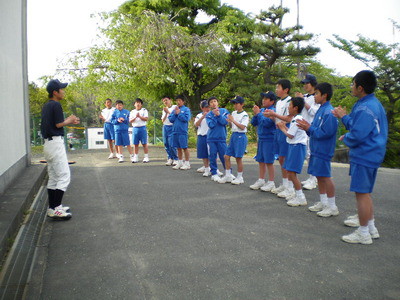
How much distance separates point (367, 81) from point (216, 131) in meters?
3.89

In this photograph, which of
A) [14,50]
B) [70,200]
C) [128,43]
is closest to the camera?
[70,200]

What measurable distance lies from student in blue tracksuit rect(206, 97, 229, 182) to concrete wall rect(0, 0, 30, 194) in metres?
3.90

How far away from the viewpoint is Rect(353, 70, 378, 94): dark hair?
373cm

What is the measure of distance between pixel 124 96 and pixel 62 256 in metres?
16.8

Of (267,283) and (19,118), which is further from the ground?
(19,118)

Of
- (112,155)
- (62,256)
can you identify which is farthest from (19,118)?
(62,256)

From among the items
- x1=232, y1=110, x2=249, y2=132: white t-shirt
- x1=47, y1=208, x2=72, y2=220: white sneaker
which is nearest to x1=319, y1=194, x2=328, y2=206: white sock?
x1=232, y1=110, x2=249, y2=132: white t-shirt

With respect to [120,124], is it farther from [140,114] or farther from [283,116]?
[283,116]

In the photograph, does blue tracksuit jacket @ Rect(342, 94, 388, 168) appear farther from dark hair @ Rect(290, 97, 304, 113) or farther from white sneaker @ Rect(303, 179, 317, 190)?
white sneaker @ Rect(303, 179, 317, 190)

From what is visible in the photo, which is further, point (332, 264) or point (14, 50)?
point (14, 50)

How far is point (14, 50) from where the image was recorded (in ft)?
23.8

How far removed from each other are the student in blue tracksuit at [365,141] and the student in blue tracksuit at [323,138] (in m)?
Answer: 0.63

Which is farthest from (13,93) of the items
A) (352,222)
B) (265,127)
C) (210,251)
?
(352,222)

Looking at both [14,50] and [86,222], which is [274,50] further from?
[86,222]
